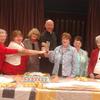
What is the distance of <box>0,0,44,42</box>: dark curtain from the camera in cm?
733

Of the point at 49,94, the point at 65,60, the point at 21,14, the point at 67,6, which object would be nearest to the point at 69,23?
the point at 67,6

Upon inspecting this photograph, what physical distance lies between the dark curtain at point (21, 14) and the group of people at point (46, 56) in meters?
1.81

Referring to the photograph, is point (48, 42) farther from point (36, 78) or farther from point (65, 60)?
point (36, 78)

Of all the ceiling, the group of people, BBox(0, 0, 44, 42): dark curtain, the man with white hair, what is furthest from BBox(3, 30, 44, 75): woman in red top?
the ceiling

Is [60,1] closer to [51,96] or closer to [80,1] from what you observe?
[80,1]

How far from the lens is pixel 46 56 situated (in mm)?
5105

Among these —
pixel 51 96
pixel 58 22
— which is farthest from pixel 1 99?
pixel 58 22

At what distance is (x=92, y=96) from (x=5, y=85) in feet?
2.71

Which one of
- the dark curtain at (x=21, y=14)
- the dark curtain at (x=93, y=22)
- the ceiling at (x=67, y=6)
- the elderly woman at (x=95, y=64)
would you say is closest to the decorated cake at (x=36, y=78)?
the elderly woman at (x=95, y=64)

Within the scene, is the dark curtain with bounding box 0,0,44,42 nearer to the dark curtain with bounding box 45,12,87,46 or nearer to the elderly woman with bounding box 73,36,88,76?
the dark curtain with bounding box 45,12,87,46

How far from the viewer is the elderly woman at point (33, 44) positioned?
17.2 feet

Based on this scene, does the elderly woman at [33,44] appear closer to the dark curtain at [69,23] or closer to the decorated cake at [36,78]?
the decorated cake at [36,78]

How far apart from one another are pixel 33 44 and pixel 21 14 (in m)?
2.16

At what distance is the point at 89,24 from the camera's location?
7.54m
